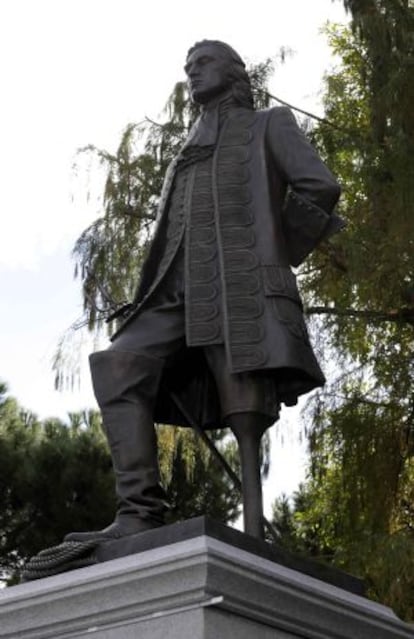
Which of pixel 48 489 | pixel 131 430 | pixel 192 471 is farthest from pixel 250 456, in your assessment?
pixel 48 489

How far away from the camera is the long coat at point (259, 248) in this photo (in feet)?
14.7

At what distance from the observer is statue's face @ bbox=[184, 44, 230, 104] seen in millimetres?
4988

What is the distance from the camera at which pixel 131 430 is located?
439 cm

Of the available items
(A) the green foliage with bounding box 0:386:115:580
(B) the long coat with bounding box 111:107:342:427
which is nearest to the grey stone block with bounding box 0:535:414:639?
(B) the long coat with bounding box 111:107:342:427

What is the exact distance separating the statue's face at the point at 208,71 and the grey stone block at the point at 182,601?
188 centimetres

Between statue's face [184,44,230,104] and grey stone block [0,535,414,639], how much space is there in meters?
1.88

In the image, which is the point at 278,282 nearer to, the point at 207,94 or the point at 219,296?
the point at 219,296

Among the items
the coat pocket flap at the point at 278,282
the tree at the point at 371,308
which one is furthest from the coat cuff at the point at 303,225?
the tree at the point at 371,308

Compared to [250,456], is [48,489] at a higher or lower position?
higher

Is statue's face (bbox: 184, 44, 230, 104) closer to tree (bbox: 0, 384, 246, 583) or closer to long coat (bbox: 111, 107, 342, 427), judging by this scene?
long coat (bbox: 111, 107, 342, 427)

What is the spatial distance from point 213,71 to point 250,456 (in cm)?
148

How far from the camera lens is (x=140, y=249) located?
10656 millimetres

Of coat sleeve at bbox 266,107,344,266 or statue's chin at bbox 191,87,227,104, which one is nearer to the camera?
coat sleeve at bbox 266,107,344,266

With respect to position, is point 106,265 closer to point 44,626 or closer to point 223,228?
point 223,228
